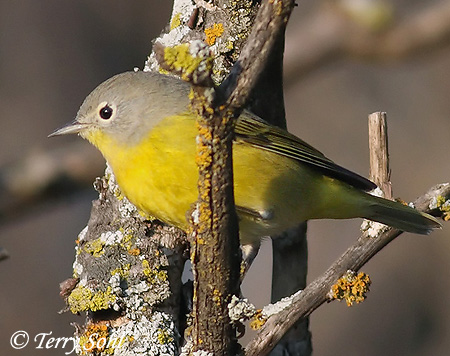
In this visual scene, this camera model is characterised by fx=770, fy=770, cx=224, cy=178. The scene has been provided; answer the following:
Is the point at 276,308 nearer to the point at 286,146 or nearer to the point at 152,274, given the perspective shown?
the point at 152,274

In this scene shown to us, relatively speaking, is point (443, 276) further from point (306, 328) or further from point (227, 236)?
point (227, 236)

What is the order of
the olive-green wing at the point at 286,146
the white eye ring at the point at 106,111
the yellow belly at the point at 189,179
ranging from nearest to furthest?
the yellow belly at the point at 189,179 < the olive-green wing at the point at 286,146 < the white eye ring at the point at 106,111

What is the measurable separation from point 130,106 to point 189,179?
0.70m

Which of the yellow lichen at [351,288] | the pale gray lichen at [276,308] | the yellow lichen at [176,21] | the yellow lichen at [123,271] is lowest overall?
the pale gray lichen at [276,308]

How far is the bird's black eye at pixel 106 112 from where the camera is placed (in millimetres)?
4301

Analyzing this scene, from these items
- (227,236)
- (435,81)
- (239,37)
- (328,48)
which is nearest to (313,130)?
(435,81)

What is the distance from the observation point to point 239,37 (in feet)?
13.8

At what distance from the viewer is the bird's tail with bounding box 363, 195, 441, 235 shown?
3972 millimetres

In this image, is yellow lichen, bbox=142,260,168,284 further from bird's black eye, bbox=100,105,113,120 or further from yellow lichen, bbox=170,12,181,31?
yellow lichen, bbox=170,12,181,31

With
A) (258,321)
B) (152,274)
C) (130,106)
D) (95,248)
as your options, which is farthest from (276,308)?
(130,106)

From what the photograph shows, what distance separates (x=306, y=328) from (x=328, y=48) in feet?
6.44

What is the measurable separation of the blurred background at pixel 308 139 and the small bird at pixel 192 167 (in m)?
2.60

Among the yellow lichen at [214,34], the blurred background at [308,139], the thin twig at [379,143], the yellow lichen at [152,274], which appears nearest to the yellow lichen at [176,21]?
the yellow lichen at [214,34]

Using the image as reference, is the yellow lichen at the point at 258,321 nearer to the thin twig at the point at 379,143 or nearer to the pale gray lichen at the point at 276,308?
the pale gray lichen at the point at 276,308
